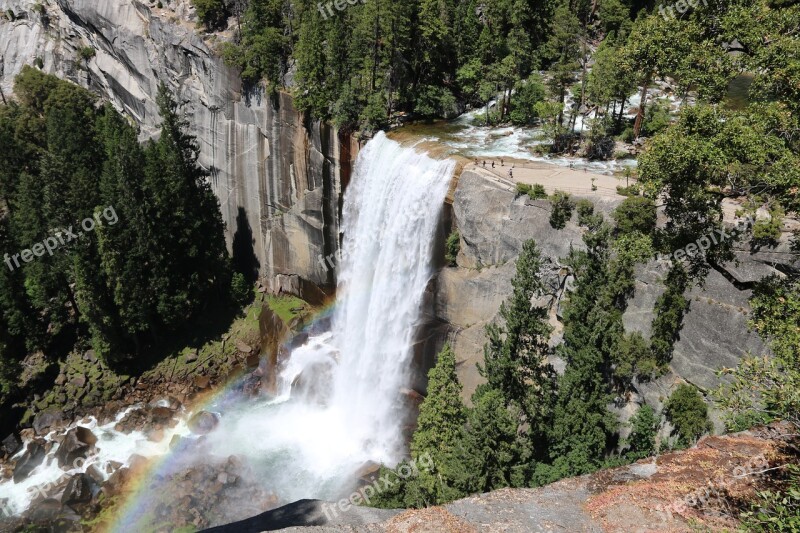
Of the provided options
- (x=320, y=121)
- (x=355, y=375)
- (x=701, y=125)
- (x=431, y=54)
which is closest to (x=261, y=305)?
(x=355, y=375)

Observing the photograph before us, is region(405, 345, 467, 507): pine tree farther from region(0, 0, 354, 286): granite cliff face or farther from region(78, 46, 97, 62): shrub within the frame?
region(78, 46, 97, 62): shrub

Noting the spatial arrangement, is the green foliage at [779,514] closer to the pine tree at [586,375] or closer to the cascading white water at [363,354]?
the pine tree at [586,375]

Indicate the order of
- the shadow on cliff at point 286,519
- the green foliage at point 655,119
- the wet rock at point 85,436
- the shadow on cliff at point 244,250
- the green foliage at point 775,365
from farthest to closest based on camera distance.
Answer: the shadow on cliff at point 244,250
the wet rock at point 85,436
the green foliage at point 655,119
the shadow on cliff at point 286,519
the green foliage at point 775,365

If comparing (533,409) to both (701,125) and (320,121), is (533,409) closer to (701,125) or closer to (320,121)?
(701,125)

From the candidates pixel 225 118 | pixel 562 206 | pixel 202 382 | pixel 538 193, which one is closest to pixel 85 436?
pixel 202 382

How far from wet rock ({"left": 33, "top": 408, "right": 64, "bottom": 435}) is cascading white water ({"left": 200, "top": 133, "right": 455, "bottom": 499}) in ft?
45.3

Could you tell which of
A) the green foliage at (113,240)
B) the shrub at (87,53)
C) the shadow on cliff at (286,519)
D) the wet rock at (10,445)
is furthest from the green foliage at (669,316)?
the shrub at (87,53)

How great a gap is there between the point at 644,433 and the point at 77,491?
3580 centimetres

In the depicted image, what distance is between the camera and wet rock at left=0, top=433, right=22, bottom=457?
41.1m

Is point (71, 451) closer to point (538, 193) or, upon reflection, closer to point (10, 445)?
point (10, 445)

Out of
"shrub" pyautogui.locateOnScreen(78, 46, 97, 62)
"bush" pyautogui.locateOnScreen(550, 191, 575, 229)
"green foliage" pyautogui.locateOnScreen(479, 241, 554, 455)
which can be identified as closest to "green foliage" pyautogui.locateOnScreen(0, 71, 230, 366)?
"shrub" pyautogui.locateOnScreen(78, 46, 97, 62)

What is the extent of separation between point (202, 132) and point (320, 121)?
19.2 meters

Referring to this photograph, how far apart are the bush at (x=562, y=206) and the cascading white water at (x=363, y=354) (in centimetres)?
734

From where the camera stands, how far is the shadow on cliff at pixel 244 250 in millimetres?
54094
